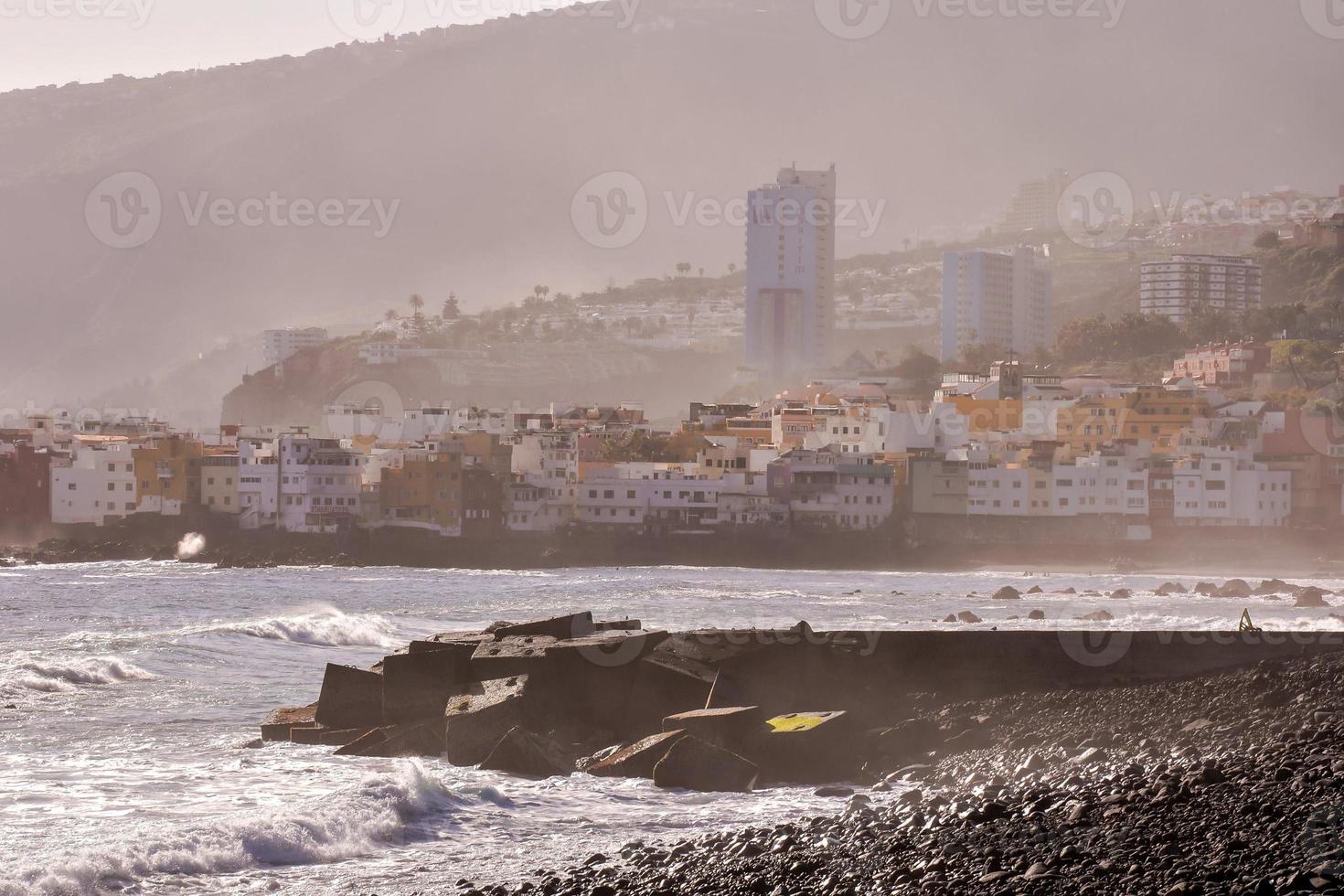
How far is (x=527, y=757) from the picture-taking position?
10.6 meters

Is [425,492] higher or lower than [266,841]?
higher

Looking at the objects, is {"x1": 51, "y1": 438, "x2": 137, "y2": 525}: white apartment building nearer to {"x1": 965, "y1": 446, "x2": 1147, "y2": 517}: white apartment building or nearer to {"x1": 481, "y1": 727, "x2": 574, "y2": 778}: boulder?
{"x1": 965, "y1": 446, "x2": 1147, "y2": 517}: white apartment building

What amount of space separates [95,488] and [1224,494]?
116 feet

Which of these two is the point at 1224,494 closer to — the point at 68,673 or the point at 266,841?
the point at 68,673

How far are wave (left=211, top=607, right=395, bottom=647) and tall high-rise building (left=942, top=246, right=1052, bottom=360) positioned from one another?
292ft

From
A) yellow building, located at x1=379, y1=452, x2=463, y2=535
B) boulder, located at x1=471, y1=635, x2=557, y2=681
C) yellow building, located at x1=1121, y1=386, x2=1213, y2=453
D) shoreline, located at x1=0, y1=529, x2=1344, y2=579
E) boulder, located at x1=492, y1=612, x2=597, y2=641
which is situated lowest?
shoreline, located at x1=0, y1=529, x2=1344, y2=579

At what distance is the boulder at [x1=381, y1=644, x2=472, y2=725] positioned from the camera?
12000 mm

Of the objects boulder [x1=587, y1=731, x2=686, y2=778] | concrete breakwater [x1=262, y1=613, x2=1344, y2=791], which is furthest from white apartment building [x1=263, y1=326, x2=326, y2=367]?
boulder [x1=587, y1=731, x2=686, y2=778]

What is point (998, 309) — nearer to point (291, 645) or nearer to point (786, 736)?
point (291, 645)

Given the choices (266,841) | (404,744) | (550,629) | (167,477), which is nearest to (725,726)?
(404,744)

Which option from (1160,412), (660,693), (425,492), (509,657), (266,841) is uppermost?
(1160,412)

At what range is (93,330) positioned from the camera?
587ft

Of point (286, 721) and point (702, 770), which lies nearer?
point (702, 770)

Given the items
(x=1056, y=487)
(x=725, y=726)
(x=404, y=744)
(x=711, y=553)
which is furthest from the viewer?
(x=1056, y=487)
